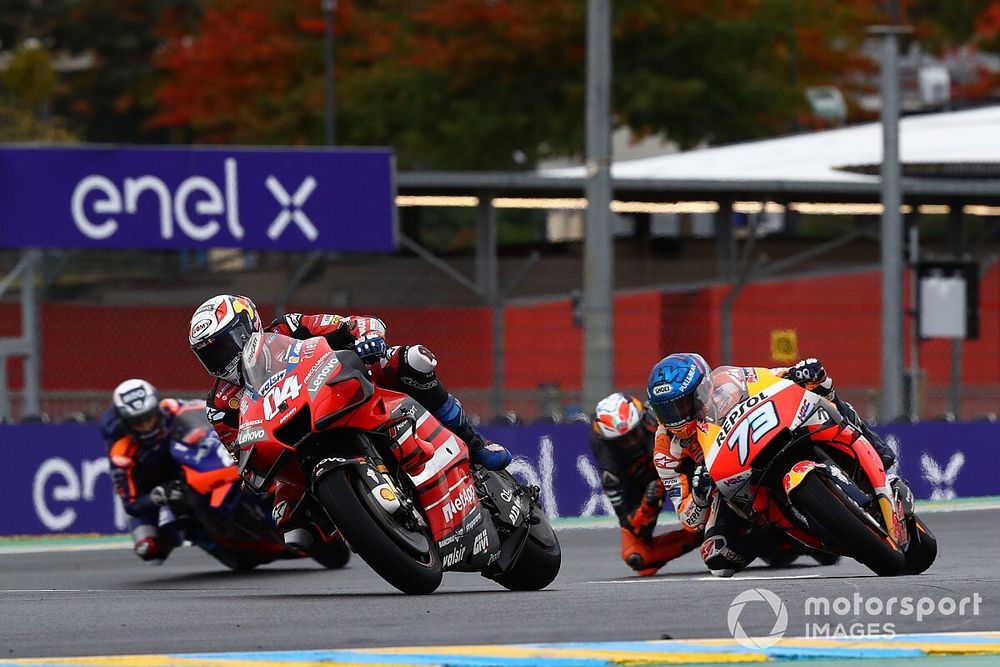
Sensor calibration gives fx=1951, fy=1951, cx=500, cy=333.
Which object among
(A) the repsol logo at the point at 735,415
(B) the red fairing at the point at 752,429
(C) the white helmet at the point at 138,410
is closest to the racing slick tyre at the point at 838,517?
(B) the red fairing at the point at 752,429

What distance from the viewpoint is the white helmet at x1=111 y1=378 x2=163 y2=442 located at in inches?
488

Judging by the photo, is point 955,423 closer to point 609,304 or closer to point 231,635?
point 609,304

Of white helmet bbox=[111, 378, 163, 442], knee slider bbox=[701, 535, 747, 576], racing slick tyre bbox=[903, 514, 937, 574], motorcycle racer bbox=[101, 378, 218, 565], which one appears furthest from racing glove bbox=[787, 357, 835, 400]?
white helmet bbox=[111, 378, 163, 442]

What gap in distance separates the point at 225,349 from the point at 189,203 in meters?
10.0

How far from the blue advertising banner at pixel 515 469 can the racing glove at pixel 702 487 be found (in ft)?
20.0

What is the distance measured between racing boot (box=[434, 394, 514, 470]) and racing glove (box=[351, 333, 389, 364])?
47 cm

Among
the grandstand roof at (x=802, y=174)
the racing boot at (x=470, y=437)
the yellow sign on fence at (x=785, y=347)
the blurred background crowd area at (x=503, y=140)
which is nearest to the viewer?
the racing boot at (x=470, y=437)

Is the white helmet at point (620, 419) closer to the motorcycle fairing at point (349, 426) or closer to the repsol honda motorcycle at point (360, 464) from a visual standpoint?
the repsol honda motorcycle at point (360, 464)

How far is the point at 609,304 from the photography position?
16.6 metres

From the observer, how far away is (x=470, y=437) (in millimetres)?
9242

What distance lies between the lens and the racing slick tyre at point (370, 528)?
7.86 m

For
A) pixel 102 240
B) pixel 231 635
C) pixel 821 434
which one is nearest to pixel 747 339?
pixel 102 240

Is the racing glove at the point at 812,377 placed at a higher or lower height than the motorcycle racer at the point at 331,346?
lower

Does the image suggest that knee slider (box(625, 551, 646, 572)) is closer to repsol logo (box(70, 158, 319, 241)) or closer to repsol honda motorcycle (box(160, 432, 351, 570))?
repsol honda motorcycle (box(160, 432, 351, 570))
